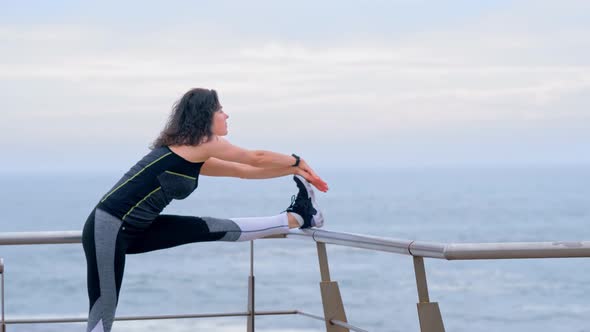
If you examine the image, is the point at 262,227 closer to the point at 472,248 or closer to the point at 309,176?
the point at 309,176

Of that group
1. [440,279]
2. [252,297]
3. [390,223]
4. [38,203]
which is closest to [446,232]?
[390,223]

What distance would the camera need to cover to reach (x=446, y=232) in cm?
5606

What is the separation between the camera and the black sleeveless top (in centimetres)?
385

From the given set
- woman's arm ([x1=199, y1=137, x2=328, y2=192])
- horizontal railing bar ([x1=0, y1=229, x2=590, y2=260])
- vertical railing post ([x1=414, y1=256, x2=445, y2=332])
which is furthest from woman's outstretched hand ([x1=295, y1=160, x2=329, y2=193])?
vertical railing post ([x1=414, y1=256, x2=445, y2=332])

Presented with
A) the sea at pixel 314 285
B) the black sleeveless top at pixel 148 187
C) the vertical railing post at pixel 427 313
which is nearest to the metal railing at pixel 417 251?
the vertical railing post at pixel 427 313

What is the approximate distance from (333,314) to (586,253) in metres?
1.43

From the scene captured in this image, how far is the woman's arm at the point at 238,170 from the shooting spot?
4.22m

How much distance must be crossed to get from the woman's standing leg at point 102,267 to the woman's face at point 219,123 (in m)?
0.54

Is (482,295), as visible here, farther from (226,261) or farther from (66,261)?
(66,261)

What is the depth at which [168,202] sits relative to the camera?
3.99m

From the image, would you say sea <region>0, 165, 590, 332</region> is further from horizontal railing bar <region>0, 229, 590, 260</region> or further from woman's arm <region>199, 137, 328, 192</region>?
horizontal railing bar <region>0, 229, 590, 260</region>

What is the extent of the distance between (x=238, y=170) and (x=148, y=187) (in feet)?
1.94

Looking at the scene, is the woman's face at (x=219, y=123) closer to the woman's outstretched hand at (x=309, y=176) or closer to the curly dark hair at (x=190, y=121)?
the curly dark hair at (x=190, y=121)

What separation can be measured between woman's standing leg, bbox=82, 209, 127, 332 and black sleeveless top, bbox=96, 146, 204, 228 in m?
0.06
